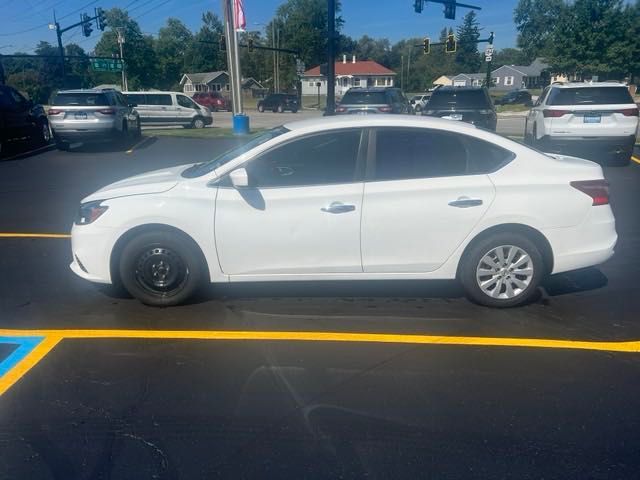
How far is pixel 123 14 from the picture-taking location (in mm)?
100875

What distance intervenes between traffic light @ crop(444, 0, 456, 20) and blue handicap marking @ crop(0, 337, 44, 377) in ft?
87.1

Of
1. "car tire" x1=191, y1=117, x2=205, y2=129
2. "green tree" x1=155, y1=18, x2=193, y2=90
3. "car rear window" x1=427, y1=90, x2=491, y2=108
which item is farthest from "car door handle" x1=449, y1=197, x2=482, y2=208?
"green tree" x1=155, y1=18, x2=193, y2=90

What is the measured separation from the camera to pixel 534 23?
126188mm

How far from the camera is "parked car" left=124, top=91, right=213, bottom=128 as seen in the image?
27.6 meters

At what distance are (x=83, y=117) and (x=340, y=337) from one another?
14.6 meters

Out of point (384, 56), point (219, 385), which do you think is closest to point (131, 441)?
point (219, 385)

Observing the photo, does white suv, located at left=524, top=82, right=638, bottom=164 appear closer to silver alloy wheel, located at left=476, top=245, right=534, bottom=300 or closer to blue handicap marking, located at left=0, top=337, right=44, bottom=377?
silver alloy wheel, located at left=476, top=245, right=534, bottom=300

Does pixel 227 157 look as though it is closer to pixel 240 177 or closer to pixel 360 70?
pixel 240 177

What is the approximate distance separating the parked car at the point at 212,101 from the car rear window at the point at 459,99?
38299mm

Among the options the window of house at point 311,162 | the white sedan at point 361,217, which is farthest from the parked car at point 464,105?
the window of house at point 311,162

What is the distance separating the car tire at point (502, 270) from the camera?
472cm

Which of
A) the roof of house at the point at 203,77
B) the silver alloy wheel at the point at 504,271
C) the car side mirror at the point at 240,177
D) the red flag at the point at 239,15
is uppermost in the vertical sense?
the red flag at the point at 239,15

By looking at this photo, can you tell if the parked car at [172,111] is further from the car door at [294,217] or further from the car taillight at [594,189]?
the car taillight at [594,189]

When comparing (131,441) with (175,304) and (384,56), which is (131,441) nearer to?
(175,304)
